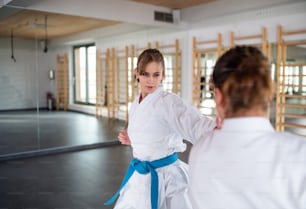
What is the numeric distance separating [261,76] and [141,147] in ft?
3.21

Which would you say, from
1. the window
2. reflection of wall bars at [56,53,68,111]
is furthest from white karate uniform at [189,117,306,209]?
the window

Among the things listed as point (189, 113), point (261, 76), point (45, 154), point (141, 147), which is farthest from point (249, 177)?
point (45, 154)

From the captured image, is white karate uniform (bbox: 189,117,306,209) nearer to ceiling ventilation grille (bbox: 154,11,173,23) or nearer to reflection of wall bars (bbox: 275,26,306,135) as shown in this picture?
reflection of wall bars (bbox: 275,26,306,135)

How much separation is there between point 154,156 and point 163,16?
16.0 feet

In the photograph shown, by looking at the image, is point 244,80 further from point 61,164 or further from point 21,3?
point 21,3

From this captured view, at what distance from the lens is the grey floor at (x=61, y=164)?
316cm

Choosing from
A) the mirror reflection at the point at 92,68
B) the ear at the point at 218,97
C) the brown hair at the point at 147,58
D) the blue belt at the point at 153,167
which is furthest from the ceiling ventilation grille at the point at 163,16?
the ear at the point at 218,97

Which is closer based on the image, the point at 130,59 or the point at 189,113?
the point at 189,113

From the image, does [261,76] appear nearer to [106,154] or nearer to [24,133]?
[106,154]

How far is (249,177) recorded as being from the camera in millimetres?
715

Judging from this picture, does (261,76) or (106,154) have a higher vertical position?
(261,76)

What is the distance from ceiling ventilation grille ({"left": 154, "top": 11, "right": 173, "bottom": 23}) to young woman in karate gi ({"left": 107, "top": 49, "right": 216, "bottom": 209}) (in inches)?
178

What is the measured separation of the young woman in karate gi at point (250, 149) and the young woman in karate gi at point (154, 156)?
0.72 metres

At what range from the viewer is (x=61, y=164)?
4.37 metres
